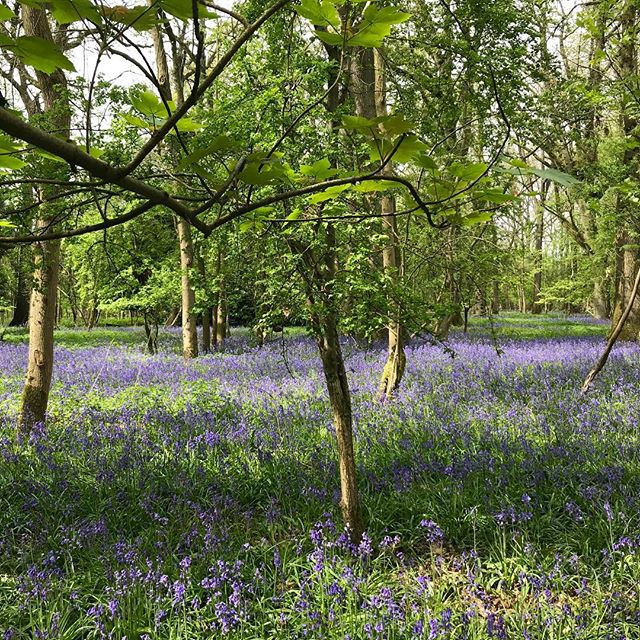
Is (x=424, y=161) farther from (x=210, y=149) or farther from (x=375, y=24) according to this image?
(x=210, y=149)

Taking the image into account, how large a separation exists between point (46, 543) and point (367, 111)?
5959 millimetres

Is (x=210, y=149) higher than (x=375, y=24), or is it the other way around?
(x=375, y=24)

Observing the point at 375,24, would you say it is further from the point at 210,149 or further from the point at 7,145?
the point at 7,145

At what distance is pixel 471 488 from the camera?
412 centimetres

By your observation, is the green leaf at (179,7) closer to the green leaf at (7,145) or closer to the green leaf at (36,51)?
the green leaf at (36,51)

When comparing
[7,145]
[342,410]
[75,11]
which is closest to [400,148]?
[75,11]

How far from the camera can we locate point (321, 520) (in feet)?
12.1

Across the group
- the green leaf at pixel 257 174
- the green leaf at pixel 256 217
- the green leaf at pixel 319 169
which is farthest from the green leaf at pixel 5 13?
the green leaf at pixel 256 217

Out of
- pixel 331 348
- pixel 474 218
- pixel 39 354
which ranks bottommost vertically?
pixel 39 354

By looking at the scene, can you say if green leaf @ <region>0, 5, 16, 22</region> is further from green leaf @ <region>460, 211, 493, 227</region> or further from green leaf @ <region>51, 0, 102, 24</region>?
green leaf @ <region>460, 211, 493, 227</region>

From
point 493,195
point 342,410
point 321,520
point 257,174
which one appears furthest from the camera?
point 321,520

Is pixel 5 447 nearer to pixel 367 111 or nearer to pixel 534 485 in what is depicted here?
pixel 534 485

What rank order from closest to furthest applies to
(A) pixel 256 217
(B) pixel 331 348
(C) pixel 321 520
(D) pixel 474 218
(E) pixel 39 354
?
(D) pixel 474 218 → (A) pixel 256 217 → (B) pixel 331 348 → (C) pixel 321 520 → (E) pixel 39 354

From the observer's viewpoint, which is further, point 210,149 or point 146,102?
point 146,102
